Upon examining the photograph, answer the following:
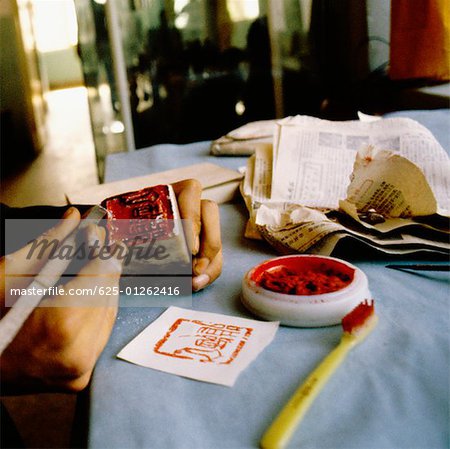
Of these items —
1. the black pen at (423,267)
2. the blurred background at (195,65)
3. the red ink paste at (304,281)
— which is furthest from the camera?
the blurred background at (195,65)

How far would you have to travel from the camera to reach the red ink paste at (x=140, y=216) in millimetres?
706

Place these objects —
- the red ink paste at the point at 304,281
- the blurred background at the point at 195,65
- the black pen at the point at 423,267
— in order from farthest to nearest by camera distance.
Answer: the blurred background at the point at 195,65 < the black pen at the point at 423,267 < the red ink paste at the point at 304,281

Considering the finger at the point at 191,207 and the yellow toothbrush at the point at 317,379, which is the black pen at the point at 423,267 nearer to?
the yellow toothbrush at the point at 317,379

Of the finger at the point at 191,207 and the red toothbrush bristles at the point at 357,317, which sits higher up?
the finger at the point at 191,207

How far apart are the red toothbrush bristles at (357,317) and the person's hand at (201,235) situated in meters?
0.23

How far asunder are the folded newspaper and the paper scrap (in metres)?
0.23

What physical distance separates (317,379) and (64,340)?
0.25 m

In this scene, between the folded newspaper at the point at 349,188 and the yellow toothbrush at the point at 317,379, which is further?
the folded newspaper at the point at 349,188

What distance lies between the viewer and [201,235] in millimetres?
811

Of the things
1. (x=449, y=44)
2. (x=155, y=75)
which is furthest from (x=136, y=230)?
(x=155, y=75)

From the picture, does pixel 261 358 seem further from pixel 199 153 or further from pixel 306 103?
pixel 306 103

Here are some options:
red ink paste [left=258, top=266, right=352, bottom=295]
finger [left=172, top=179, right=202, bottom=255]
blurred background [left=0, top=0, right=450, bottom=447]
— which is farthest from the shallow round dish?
blurred background [left=0, top=0, right=450, bottom=447]

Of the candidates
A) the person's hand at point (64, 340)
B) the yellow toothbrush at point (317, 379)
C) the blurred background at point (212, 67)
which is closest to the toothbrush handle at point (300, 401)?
the yellow toothbrush at point (317, 379)

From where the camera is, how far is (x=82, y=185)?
3.89 m
